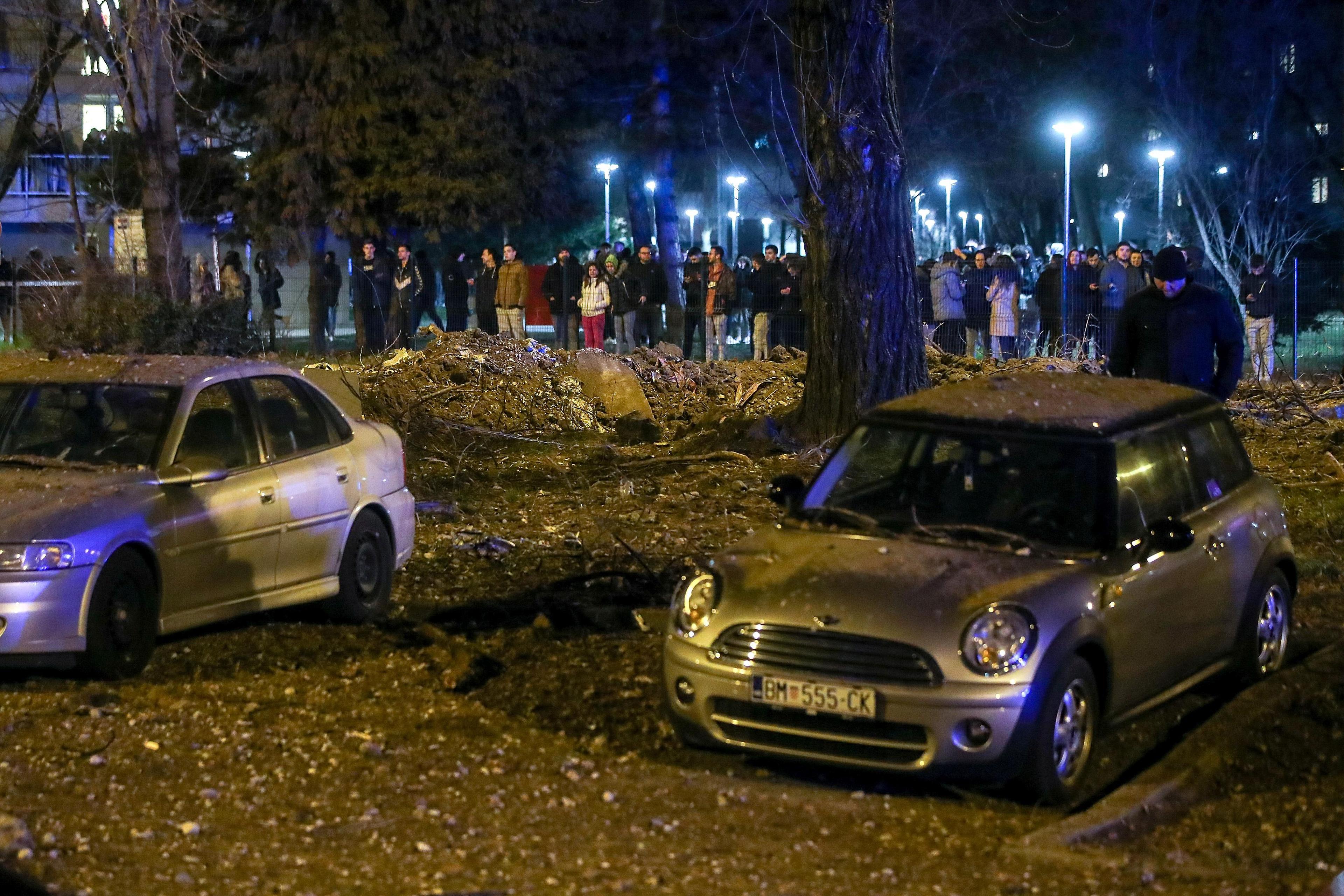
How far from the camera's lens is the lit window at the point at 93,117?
2218 inches

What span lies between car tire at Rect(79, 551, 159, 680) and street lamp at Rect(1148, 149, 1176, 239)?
36.9 m

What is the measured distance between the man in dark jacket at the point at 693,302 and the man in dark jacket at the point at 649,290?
41cm

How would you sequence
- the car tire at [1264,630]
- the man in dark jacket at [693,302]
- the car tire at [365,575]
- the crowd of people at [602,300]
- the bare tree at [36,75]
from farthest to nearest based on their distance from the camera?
the bare tree at [36,75] < the man in dark jacket at [693,302] < the crowd of people at [602,300] < the car tire at [365,575] < the car tire at [1264,630]

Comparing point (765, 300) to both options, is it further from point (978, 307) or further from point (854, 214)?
point (854, 214)

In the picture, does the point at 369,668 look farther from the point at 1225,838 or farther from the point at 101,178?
the point at 101,178

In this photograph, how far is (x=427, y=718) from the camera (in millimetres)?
7094

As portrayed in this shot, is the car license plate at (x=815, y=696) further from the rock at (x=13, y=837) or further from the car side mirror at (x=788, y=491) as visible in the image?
the rock at (x=13, y=837)

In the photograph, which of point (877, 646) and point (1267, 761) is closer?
point (877, 646)

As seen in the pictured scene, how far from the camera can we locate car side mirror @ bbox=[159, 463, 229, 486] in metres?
7.82

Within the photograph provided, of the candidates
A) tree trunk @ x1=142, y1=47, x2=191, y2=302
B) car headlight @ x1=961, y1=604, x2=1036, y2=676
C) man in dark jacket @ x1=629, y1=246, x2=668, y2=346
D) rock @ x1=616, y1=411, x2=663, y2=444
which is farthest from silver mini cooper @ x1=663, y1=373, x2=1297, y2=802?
tree trunk @ x1=142, y1=47, x2=191, y2=302

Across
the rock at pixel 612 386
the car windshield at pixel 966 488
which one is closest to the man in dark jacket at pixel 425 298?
the rock at pixel 612 386

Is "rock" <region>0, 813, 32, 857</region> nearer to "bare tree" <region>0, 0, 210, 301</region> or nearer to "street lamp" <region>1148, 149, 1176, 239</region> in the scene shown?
"bare tree" <region>0, 0, 210, 301</region>

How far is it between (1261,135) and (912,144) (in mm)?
8682

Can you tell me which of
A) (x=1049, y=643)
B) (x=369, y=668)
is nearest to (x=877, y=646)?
(x=1049, y=643)
